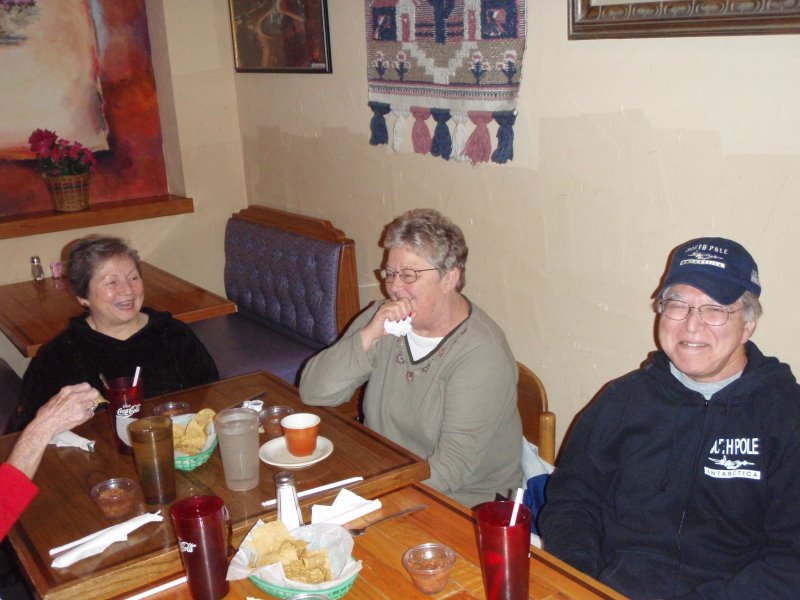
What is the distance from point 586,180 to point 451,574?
1.49 m

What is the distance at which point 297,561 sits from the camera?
1459 millimetres

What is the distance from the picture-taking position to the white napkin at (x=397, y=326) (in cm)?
229

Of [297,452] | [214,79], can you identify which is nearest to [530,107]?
[297,452]

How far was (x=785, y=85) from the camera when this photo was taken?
201 centimetres

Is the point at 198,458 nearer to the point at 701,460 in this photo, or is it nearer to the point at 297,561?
the point at 297,561

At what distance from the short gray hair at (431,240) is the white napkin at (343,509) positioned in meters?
0.79

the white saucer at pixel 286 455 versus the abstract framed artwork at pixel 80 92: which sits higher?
the abstract framed artwork at pixel 80 92

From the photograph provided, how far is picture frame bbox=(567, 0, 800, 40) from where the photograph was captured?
197 centimetres

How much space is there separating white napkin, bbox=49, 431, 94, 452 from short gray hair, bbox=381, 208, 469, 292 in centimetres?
94

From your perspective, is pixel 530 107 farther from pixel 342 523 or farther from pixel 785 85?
pixel 342 523

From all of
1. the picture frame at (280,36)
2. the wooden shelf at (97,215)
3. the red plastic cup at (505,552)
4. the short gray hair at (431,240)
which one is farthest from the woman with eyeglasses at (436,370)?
the wooden shelf at (97,215)

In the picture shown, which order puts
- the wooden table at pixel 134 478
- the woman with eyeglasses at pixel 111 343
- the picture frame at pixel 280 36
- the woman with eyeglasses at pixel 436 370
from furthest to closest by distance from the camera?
the picture frame at pixel 280 36, the woman with eyeglasses at pixel 111 343, the woman with eyeglasses at pixel 436 370, the wooden table at pixel 134 478

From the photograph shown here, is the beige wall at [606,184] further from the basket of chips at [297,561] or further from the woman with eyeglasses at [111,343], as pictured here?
the basket of chips at [297,561]

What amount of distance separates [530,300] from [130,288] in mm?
1364
